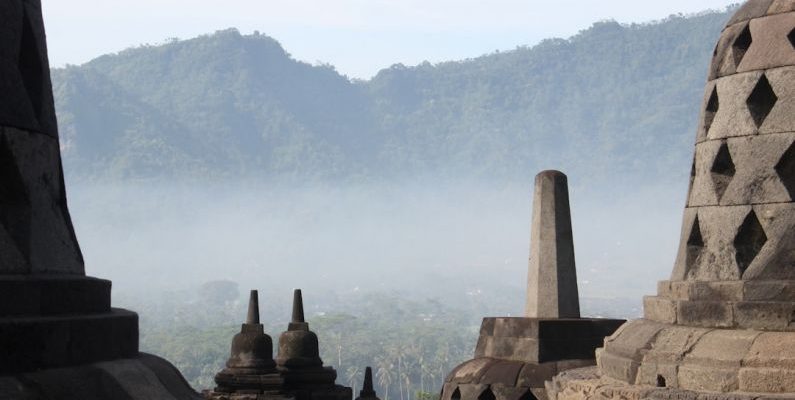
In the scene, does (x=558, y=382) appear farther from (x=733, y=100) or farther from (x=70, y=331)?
(x=70, y=331)

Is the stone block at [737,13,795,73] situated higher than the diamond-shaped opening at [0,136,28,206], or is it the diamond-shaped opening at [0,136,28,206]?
the stone block at [737,13,795,73]

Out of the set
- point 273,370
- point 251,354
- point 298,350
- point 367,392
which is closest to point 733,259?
point 273,370

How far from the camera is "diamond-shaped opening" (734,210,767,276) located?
27.5ft

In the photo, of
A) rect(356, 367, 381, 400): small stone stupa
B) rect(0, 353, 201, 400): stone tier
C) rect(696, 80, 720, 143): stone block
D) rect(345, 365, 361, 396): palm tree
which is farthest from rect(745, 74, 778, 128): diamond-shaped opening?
rect(345, 365, 361, 396): palm tree

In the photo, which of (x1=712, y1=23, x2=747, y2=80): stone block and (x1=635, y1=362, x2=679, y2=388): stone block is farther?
(x1=712, y1=23, x2=747, y2=80): stone block

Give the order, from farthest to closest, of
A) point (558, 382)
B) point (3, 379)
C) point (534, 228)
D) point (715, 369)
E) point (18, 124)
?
point (534, 228), point (558, 382), point (715, 369), point (18, 124), point (3, 379)

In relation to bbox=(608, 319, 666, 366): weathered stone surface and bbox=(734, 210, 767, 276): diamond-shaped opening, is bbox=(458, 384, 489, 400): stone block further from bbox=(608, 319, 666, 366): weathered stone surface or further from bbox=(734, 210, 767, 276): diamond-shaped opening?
bbox=(734, 210, 767, 276): diamond-shaped opening

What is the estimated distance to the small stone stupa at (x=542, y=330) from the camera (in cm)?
1321

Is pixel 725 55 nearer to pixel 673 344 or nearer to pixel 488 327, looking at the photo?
pixel 673 344

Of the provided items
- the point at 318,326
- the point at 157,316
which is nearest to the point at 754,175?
the point at 318,326

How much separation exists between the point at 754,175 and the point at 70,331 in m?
4.42

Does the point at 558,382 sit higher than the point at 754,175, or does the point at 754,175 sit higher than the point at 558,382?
the point at 754,175

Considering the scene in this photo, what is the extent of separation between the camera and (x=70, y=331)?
5.77 m

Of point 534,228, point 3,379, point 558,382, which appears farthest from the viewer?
point 534,228
